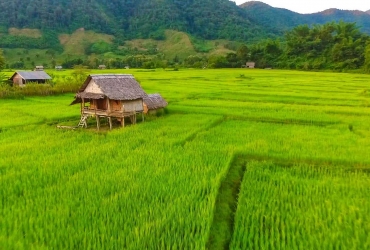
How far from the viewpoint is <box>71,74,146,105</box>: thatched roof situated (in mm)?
16375

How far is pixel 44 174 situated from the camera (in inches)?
357

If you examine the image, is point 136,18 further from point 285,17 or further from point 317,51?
point 285,17

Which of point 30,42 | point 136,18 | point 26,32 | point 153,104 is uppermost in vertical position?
point 136,18

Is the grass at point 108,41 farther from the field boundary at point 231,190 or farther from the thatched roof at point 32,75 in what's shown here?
the field boundary at point 231,190

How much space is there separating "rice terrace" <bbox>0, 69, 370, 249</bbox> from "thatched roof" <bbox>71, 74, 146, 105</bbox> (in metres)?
2.01

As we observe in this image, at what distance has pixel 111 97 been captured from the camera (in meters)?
16.0

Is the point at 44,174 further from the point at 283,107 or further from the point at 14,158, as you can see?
the point at 283,107

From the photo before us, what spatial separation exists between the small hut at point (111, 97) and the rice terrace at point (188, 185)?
4.96 feet

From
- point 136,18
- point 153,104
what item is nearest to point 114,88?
point 153,104

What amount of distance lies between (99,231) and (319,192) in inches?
212

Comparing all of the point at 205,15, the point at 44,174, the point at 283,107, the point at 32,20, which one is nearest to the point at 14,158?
the point at 44,174

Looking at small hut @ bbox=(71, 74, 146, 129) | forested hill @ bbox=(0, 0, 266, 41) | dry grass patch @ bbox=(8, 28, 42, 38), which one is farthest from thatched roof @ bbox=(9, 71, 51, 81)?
forested hill @ bbox=(0, 0, 266, 41)

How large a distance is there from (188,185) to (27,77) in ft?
91.9

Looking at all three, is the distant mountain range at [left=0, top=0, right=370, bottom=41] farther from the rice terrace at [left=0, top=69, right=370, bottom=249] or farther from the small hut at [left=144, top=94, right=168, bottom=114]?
the rice terrace at [left=0, top=69, right=370, bottom=249]
